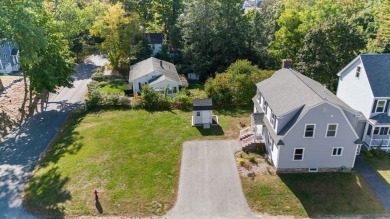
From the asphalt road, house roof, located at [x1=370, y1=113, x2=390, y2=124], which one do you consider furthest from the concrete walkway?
the asphalt road

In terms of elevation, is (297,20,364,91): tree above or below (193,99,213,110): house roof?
above

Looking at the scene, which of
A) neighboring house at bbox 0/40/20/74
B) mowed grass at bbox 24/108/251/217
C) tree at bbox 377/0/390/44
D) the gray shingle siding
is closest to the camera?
mowed grass at bbox 24/108/251/217

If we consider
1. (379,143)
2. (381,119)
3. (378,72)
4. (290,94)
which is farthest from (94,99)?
(379,143)

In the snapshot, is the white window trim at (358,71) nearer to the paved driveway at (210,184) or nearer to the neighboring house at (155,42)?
the paved driveway at (210,184)

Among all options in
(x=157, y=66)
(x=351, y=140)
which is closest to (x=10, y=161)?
(x=157, y=66)

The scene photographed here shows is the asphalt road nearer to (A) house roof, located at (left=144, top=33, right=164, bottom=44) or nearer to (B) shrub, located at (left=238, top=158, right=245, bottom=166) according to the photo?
(B) shrub, located at (left=238, top=158, right=245, bottom=166)

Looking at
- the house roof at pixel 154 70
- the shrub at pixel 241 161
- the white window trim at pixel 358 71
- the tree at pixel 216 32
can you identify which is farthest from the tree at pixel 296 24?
the shrub at pixel 241 161

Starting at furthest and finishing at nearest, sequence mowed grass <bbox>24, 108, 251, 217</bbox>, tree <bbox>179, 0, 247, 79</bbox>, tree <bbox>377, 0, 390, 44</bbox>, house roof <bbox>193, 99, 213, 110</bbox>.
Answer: tree <bbox>179, 0, 247, 79</bbox> → tree <bbox>377, 0, 390, 44</bbox> → house roof <bbox>193, 99, 213, 110</bbox> → mowed grass <bbox>24, 108, 251, 217</bbox>
